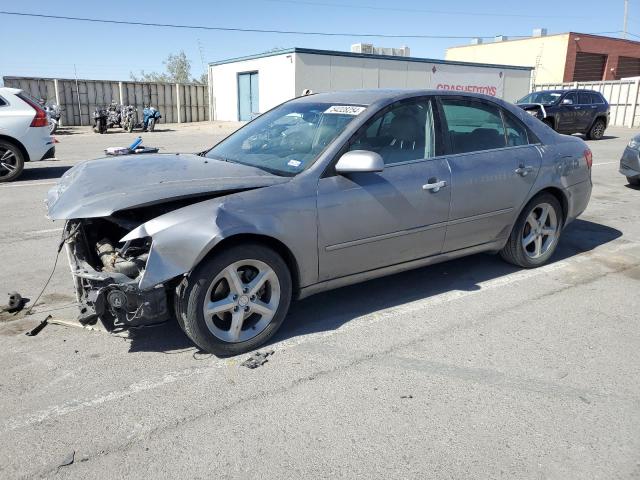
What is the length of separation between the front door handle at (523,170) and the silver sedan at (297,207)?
→ 0.6 inches

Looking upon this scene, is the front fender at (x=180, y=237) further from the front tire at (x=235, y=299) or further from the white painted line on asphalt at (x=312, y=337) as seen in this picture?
the white painted line on asphalt at (x=312, y=337)

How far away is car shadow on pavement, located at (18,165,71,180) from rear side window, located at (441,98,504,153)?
8.75 meters

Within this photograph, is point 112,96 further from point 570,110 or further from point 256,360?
point 256,360

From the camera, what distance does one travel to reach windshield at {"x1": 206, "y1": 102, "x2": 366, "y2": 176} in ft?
13.0

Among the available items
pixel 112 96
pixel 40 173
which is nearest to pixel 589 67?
pixel 112 96

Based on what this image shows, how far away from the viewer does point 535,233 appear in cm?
531

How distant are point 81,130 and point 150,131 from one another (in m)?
3.57

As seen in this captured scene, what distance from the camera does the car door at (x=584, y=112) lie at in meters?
20.2

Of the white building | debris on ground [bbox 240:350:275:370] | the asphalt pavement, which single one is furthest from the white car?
the white building

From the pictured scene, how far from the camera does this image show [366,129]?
4.04m

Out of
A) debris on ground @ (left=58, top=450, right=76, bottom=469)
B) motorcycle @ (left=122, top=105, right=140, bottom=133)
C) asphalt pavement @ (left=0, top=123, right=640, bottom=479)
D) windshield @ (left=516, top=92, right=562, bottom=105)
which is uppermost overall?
windshield @ (left=516, top=92, right=562, bottom=105)

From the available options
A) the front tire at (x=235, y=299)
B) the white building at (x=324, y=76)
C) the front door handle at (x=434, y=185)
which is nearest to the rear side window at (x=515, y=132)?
the front door handle at (x=434, y=185)

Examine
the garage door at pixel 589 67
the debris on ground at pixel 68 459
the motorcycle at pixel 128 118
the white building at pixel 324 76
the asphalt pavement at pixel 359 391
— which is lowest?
the debris on ground at pixel 68 459

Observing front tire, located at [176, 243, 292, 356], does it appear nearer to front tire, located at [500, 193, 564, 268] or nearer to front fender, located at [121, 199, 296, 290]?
front fender, located at [121, 199, 296, 290]
